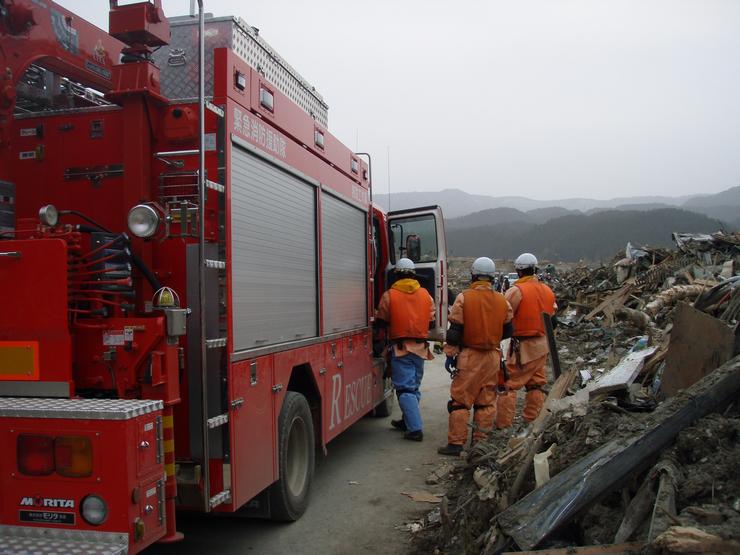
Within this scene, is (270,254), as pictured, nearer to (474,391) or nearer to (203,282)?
(203,282)

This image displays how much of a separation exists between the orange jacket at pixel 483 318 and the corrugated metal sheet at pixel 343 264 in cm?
117

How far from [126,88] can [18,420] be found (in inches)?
76.4

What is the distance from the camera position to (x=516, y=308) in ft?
23.9

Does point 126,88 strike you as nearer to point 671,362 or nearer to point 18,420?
point 18,420

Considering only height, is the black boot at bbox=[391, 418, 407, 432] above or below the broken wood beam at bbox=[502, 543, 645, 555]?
below

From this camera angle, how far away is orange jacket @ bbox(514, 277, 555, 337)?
23.6ft

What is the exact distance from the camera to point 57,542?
9.64 ft

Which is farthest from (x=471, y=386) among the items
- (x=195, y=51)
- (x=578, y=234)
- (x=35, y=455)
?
(x=578, y=234)

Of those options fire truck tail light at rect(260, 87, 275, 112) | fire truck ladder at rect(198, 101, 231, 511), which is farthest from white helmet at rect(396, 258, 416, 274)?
fire truck ladder at rect(198, 101, 231, 511)

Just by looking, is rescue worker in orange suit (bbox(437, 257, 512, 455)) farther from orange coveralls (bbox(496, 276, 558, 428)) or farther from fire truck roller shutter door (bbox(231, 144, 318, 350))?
fire truck roller shutter door (bbox(231, 144, 318, 350))

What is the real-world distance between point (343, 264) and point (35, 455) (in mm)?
3685

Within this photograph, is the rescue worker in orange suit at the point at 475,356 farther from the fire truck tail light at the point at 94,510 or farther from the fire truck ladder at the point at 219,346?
the fire truck tail light at the point at 94,510

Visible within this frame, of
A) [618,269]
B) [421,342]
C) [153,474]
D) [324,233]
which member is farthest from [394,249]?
[618,269]

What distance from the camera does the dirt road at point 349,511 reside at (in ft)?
14.9
